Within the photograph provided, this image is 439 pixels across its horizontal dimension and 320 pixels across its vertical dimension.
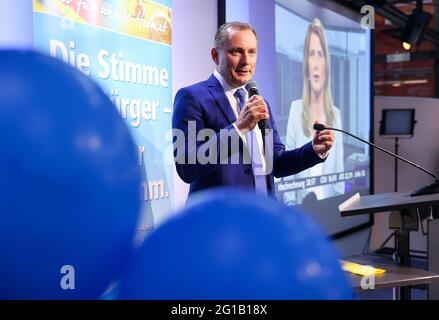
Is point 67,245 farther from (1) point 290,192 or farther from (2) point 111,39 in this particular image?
(1) point 290,192

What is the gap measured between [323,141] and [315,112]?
7.35 feet

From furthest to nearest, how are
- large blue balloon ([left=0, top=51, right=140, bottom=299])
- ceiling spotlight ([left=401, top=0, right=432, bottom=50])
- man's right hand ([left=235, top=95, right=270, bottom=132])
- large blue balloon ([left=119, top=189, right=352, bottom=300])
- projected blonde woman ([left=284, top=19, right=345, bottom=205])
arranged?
ceiling spotlight ([left=401, top=0, right=432, bottom=50]) < projected blonde woman ([left=284, top=19, right=345, bottom=205]) < man's right hand ([left=235, top=95, right=270, bottom=132]) < large blue balloon ([left=0, top=51, right=140, bottom=299]) < large blue balloon ([left=119, top=189, right=352, bottom=300])

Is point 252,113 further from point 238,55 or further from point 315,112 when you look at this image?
point 315,112

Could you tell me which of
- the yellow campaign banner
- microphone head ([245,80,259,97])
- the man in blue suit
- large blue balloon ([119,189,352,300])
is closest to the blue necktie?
the man in blue suit

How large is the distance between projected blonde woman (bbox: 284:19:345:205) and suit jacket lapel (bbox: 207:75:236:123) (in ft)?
5.75

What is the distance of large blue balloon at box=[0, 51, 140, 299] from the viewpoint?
2.82 feet

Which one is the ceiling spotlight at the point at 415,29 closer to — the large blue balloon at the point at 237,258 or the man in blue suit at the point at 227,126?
the man in blue suit at the point at 227,126

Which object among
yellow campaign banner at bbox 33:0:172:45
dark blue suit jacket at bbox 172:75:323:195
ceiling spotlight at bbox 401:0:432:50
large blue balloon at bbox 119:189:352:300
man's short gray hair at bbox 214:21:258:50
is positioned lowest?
large blue balloon at bbox 119:189:352:300

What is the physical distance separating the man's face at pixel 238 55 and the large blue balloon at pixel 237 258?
3.36ft

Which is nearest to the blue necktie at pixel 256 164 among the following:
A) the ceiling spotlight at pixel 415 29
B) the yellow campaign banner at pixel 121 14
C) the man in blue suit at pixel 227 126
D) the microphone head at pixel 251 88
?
the man in blue suit at pixel 227 126

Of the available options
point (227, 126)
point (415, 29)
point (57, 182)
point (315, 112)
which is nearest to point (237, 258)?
point (57, 182)

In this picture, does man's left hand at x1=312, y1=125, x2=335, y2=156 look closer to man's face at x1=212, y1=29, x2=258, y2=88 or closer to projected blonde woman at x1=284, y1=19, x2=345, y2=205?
man's face at x1=212, y1=29, x2=258, y2=88

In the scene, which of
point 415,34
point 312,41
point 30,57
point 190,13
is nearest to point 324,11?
point 312,41

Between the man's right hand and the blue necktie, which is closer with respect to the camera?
the man's right hand
